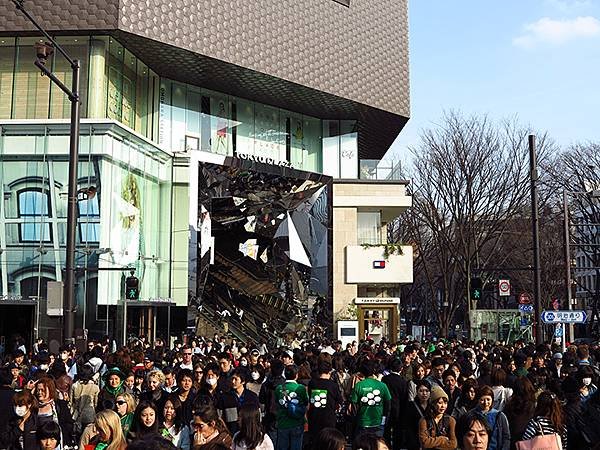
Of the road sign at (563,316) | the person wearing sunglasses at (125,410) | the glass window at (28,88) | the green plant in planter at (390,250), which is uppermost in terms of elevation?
the glass window at (28,88)

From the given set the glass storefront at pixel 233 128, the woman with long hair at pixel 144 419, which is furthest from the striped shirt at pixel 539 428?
the glass storefront at pixel 233 128

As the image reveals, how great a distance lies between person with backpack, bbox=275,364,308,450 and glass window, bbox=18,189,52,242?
21.0m

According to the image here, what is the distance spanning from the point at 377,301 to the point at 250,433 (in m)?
35.0

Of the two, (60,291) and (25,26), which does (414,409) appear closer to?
(60,291)

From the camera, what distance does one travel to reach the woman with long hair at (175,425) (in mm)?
7820

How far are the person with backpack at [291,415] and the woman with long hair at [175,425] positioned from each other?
175cm

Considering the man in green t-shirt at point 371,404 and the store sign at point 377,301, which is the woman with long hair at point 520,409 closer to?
the man in green t-shirt at point 371,404

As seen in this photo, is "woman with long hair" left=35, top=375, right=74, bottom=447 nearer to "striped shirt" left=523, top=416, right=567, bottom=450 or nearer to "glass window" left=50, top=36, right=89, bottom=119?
"striped shirt" left=523, top=416, right=567, bottom=450

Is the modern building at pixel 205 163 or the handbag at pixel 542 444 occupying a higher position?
the modern building at pixel 205 163

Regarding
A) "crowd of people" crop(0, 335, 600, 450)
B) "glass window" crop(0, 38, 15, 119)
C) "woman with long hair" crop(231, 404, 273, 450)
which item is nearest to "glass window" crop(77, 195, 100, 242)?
"glass window" crop(0, 38, 15, 119)

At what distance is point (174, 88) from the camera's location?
37.2 m

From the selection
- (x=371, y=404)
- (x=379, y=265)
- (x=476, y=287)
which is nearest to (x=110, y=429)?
(x=371, y=404)

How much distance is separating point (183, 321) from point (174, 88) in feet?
35.1

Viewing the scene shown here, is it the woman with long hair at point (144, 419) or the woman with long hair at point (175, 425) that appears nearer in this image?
the woman with long hair at point (144, 419)
